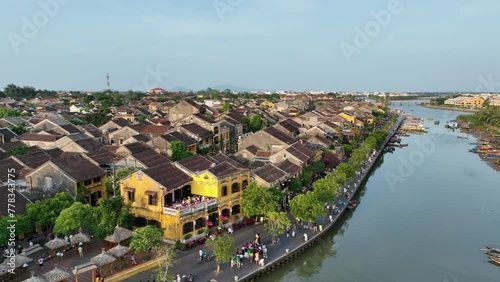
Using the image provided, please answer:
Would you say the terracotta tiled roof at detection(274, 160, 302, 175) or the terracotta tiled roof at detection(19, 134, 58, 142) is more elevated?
the terracotta tiled roof at detection(19, 134, 58, 142)

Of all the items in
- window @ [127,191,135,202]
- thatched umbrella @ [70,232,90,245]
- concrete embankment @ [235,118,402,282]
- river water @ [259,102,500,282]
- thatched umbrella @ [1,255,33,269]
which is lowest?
river water @ [259,102,500,282]

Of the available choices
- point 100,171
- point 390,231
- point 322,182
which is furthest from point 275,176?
point 100,171

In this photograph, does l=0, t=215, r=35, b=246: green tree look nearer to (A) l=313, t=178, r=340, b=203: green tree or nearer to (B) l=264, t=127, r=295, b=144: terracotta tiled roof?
(A) l=313, t=178, r=340, b=203: green tree

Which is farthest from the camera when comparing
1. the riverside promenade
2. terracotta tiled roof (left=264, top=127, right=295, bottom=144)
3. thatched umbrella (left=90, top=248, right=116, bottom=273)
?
terracotta tiled roof (left=264, top=127, right=295, bottom=144)

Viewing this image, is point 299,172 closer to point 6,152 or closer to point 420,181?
point 420,181

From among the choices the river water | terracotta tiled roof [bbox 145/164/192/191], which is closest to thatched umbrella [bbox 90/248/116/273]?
terracotta tiled roof [bbox 145/164/192/191]

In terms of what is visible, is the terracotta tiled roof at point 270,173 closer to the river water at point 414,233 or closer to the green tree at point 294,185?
the green tree at point 294,185

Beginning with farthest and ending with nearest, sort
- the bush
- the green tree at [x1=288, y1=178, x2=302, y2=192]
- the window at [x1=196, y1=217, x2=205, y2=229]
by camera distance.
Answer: the green tree at [x1=288, y1=178, x2=302, y2=192] → the window at [x1=196, y1=217, x2=205, y2=229] → the bush
